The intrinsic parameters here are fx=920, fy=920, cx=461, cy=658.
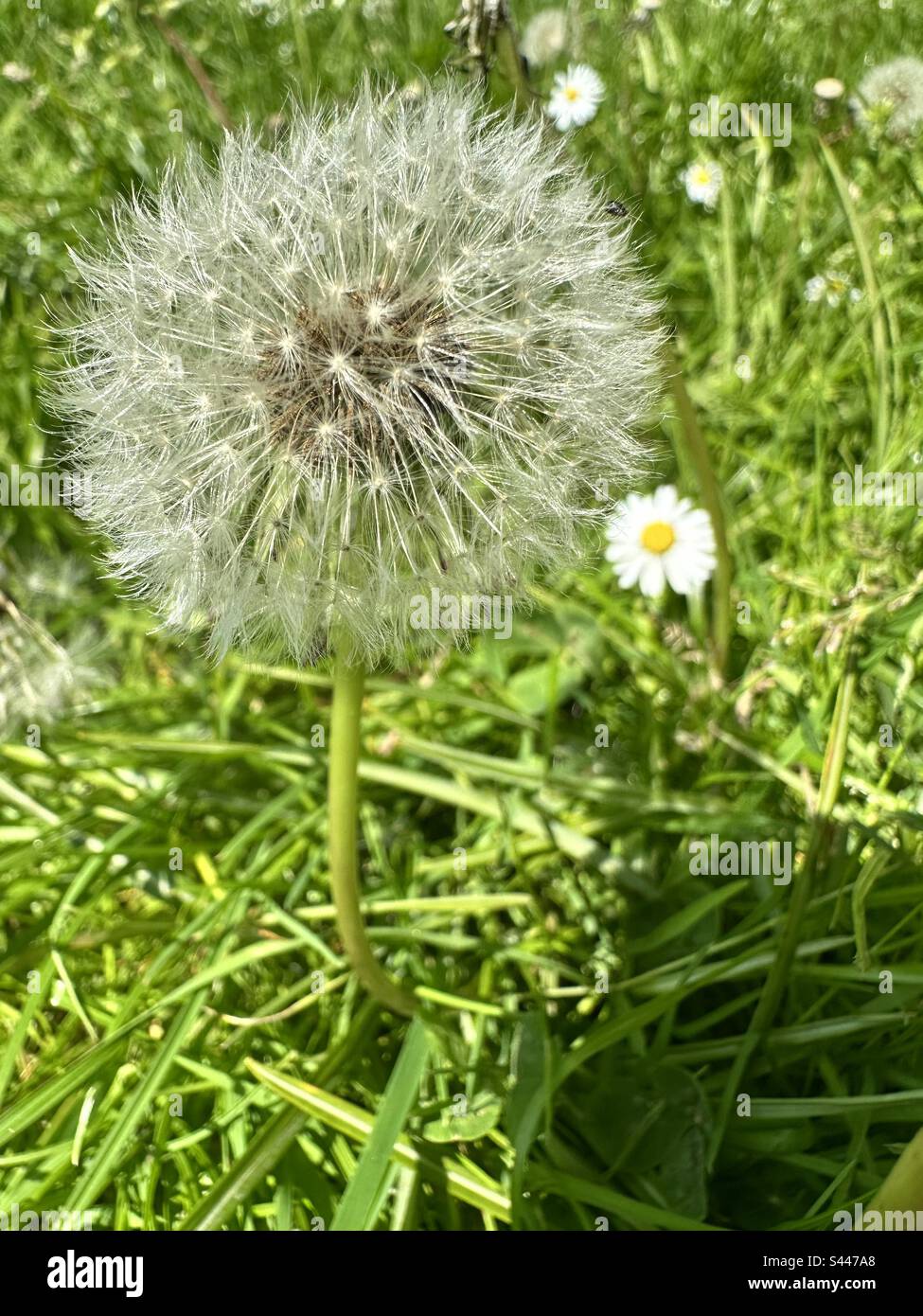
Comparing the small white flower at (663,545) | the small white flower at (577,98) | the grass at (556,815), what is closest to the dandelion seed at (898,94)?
the grass at (556,815)

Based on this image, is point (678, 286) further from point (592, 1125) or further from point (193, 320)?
point (592, 1125)

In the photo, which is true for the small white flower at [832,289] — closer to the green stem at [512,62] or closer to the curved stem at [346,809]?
the green stem at [512,62]

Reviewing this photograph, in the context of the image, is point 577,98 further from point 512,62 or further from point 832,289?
point 512,62

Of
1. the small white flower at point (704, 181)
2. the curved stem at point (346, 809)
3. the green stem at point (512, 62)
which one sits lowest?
the curved stem at point (346, 809)

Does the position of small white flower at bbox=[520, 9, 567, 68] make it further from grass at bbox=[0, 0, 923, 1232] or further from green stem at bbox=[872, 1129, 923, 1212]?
green stem at bbox=[872, 1129, 923, 1212]
